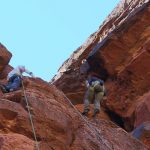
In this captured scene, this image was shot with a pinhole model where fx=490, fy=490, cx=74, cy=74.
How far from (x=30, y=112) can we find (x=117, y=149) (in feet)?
11.1

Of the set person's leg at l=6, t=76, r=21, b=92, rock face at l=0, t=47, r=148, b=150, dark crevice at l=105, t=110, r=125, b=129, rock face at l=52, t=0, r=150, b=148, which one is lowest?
rock face at l=0, t=47, r=148, b=150

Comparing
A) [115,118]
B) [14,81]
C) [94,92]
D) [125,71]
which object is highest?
[125,71]

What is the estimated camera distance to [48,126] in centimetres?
1275

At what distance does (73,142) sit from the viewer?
43.8ft

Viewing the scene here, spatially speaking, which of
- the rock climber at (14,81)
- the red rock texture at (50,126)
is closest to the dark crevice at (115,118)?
the red rock texture at (50,126)

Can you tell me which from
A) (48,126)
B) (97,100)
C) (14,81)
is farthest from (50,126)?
(97,100)

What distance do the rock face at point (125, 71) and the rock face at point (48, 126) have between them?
561cm

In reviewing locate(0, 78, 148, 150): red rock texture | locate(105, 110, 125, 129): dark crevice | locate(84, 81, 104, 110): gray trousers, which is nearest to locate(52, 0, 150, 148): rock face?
locate(105, 110, 125, 129): dark crevice

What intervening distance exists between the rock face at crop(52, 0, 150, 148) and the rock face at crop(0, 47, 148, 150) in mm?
5607

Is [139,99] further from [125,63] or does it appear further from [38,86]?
[38,86]

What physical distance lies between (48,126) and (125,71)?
41.9ft

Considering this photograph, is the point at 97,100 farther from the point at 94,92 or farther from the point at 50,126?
the point at 50,126

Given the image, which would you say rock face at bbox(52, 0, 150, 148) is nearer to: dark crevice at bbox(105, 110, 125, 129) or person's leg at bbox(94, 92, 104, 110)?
dark crevice at bbox(105, 110, 125, 129)

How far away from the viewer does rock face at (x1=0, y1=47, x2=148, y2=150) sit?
11.9 meters
